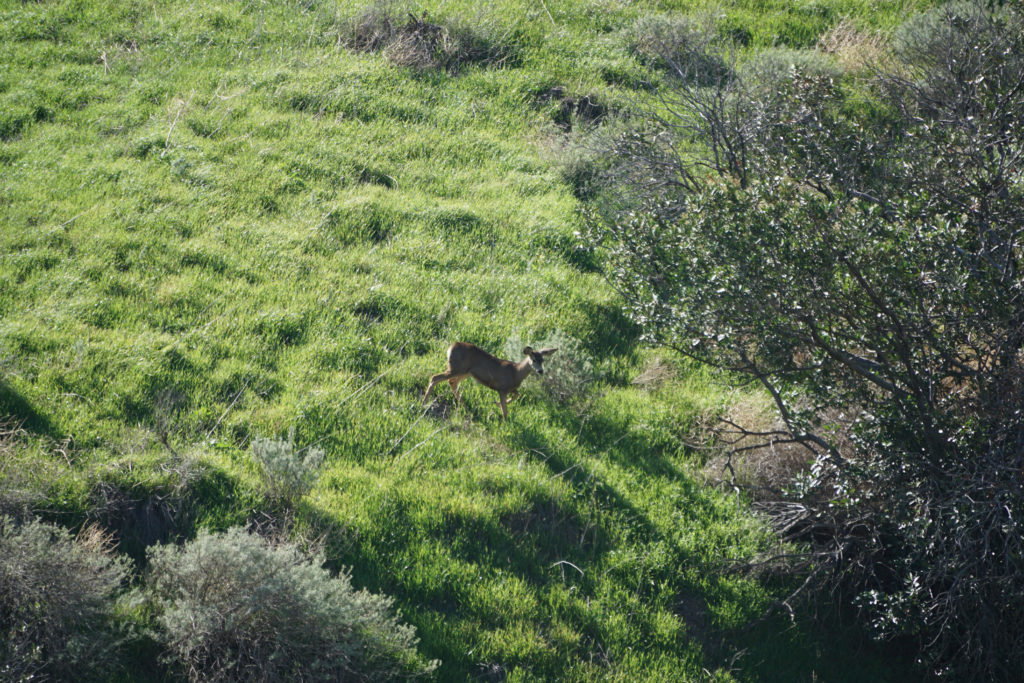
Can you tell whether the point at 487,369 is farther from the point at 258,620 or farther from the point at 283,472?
the point at 258,620

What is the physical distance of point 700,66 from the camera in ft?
61.8

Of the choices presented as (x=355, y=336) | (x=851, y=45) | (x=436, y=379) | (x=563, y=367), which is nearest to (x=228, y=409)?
(x=355, y=336)

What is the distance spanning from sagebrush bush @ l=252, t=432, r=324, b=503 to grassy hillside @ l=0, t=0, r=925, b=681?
0.21 metres

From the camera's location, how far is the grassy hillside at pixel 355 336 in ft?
26.1

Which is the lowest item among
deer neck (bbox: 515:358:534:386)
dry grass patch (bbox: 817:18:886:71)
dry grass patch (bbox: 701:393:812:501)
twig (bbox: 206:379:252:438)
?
dry grass patch (bbox: 701:393:812:501)

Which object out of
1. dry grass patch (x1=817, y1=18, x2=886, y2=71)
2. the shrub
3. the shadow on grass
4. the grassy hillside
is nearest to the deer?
the grassy hillside

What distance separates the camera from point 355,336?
1095cm

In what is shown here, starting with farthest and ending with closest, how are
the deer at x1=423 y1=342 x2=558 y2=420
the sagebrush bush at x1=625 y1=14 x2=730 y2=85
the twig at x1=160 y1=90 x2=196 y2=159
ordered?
the sagebrush bush at x1=625 y1=14 x2=730 y2=85 < the twig at x1=160 y1=90 x2=196 y2=159 < the deer at x1=423 y1=342 x2=558 y2=420

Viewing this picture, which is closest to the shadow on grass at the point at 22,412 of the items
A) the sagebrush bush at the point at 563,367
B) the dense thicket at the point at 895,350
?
the sagebrush bush at the point at 563,367

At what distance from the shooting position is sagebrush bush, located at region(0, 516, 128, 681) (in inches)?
242

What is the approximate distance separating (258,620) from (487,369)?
4418 millimetres

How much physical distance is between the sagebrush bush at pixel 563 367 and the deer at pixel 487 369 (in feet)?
1.75

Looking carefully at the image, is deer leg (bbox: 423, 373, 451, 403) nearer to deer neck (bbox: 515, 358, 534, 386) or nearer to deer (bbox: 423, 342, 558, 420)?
deer (bbox: 423, 342, 558, 420)

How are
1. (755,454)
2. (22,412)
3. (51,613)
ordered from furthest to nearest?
(755,454)
(22,412)
(51,613)
